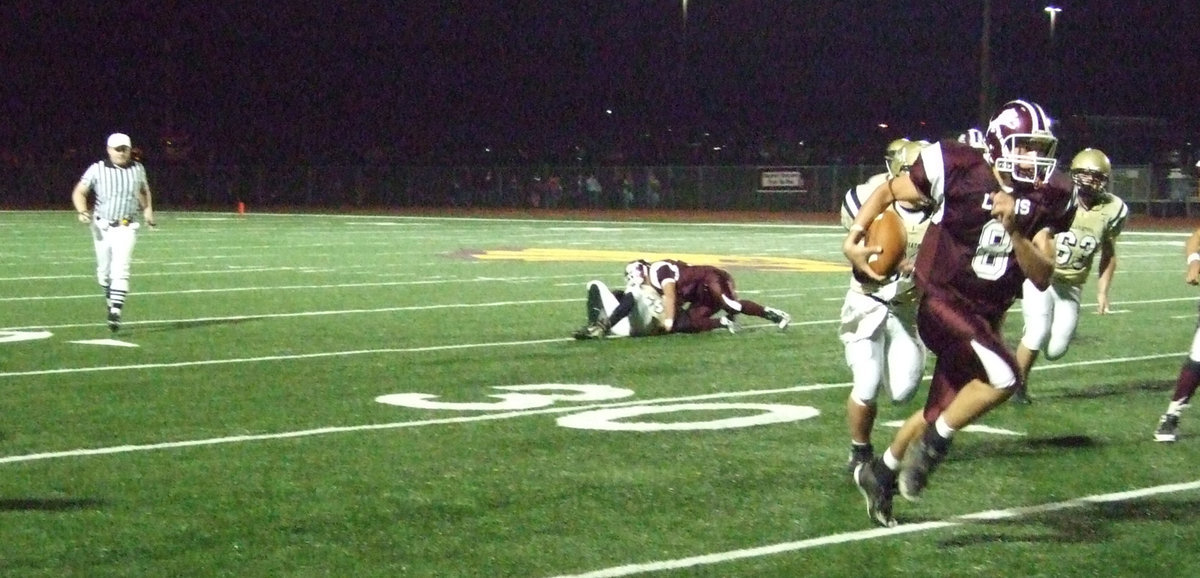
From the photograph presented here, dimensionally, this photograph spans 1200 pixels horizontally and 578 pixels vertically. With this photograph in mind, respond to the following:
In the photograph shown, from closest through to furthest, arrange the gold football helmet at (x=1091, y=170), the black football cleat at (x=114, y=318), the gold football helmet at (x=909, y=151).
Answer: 1. the gold football helmet at (x=909, y=151)
2. the gold football helmet at (x=1091, y=170)
3. the black football cleat at (x=114, y=318)

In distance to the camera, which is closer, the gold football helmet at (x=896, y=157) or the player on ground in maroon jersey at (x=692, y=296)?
the gold football helmet at (x=896, y=157)

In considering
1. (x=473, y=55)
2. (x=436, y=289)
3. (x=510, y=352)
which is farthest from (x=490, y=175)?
(x=510, y=352)

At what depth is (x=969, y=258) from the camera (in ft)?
18.2

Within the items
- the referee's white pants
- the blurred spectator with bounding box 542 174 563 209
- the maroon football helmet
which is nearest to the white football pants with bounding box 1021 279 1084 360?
the maroon football helmet

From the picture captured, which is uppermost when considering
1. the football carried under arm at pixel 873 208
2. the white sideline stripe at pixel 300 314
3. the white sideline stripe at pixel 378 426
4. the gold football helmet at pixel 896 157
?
the gold football helmet at pixel 896 157

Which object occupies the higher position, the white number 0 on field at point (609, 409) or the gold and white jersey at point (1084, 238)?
the gold and white jersey at point (1084, 238)

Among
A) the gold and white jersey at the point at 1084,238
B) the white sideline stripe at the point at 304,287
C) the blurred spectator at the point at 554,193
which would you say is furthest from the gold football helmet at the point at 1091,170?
the blurred spectator at the point at 554,193

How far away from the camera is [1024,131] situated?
5.28 metres

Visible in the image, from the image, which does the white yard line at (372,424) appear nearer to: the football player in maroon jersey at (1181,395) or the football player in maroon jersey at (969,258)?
the football player in maroon jersey at (1181,395)

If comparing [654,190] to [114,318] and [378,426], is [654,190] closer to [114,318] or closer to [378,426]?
[114,318]

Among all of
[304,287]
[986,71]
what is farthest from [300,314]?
[986,71]

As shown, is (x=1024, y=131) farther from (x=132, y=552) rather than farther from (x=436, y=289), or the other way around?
(x=436, y=289)

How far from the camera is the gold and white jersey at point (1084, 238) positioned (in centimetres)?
892

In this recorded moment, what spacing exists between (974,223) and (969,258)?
0.45 ft
